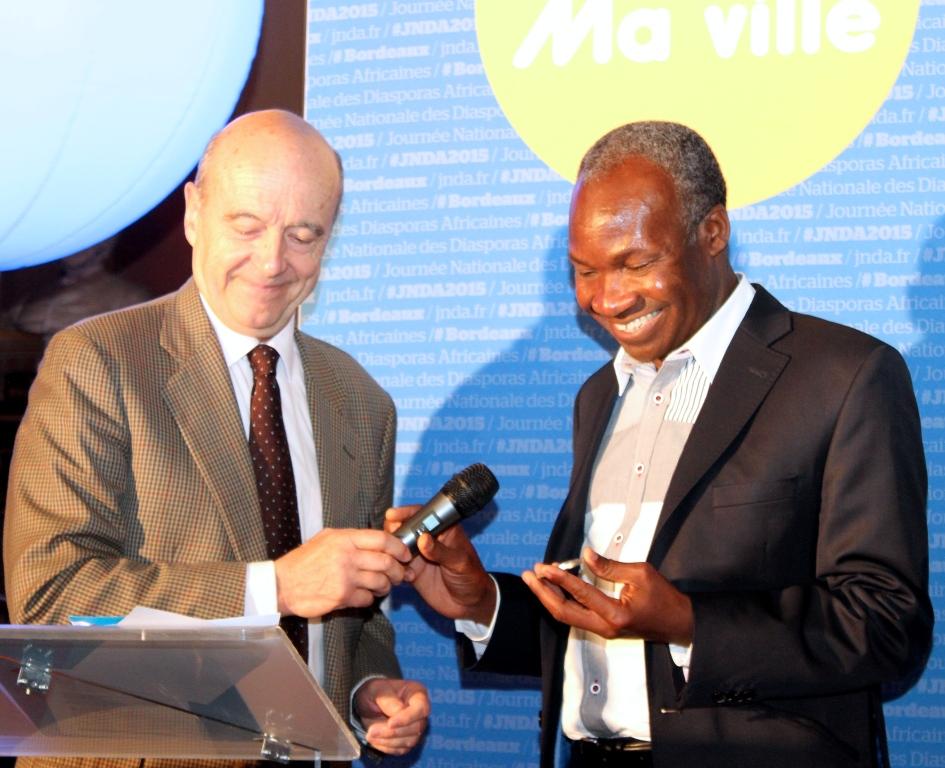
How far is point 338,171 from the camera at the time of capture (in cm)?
294

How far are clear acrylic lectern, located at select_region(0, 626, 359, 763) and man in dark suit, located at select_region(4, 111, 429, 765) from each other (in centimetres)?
45

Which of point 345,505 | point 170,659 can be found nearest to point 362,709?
point 345,505

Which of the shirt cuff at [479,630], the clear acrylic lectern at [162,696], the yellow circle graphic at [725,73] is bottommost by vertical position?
the shirt cuff at [479,630]

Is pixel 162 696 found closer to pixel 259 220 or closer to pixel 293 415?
pixel 293 415

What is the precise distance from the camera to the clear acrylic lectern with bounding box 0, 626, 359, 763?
63.2 inches

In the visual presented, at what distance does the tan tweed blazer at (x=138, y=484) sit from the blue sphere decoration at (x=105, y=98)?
853mm

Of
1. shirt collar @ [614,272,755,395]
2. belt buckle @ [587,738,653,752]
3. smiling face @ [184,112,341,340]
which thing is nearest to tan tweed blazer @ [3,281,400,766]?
smiling face @ [184,112,341,340]

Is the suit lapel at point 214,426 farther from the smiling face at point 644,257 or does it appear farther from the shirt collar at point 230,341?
the smiling face at point 644,257

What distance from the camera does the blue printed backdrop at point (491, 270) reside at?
3064mm

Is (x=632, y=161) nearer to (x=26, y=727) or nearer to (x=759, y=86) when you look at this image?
(x=759, y=86)

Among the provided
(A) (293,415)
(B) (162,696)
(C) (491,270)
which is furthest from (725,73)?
(B) (162,696)

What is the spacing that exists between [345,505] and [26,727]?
107 centimetres

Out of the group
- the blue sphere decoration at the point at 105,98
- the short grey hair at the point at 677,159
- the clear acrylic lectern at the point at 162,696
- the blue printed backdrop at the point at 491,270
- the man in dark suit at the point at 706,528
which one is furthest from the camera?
the blue sphere decoration at the point at 105,98

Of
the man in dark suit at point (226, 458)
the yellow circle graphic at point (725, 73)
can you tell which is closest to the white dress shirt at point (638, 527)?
the man in dark suit at point (226, 458)
